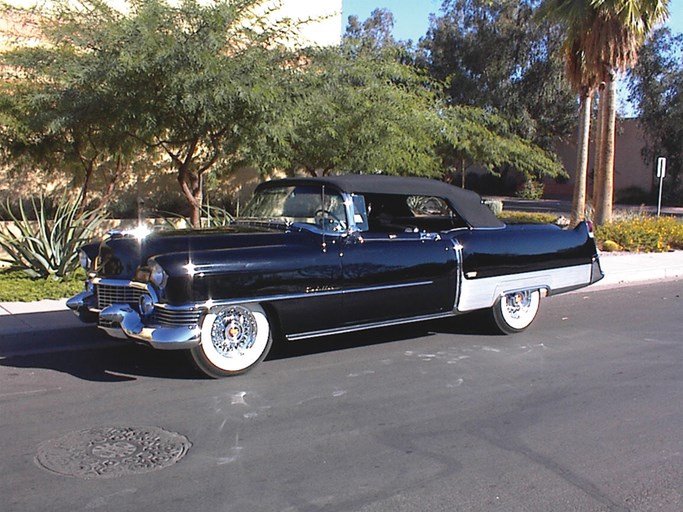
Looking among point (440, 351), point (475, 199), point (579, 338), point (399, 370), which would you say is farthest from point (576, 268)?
point (399, 370)

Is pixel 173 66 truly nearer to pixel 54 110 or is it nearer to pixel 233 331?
pixel 54 110

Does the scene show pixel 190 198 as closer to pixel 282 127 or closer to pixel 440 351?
pixel 282 127

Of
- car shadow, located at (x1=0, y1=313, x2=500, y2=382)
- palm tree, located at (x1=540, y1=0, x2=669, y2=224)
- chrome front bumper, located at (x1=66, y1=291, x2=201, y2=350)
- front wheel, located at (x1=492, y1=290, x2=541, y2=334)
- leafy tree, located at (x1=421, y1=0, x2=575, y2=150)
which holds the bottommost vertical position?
car shadow, located at (x1=0, y1=313, x2=500, y2=382)

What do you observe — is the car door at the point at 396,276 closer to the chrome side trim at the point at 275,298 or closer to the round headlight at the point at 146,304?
the chrome side trim at the point at 275,298

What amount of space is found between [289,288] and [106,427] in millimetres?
1922

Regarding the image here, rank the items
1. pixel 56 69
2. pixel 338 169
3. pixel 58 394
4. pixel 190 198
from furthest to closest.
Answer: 1. pixel 338 169
2. pixel 190 198
3. pixel 56 69
4. pixel 58 394

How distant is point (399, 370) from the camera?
6.64 metres

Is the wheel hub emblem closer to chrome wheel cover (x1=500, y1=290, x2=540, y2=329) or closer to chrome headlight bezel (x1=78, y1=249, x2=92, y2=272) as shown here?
chrome headlight bezel (x1=78, y1=249, x2=92, y2=272)

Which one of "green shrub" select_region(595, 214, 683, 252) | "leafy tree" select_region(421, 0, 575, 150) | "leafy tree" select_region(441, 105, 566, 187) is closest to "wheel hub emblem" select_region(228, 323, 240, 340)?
"leafy tree" select_region(441, 105, 566, 187)

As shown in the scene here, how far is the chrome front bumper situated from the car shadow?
47 centimetres

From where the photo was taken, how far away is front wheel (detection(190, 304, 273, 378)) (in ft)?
19.7

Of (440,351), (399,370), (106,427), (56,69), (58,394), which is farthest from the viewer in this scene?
(56,69)

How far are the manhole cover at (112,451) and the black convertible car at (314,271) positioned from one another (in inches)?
38.2

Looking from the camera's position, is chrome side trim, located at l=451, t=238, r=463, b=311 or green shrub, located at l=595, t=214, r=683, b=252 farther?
green shrub, located at l=595, t=214, r=683, b=252
